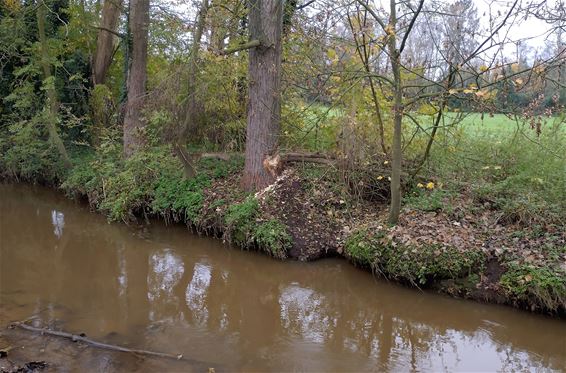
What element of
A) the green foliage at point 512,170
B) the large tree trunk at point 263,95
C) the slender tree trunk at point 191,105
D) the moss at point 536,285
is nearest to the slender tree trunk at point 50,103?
the slender tree trunk at point 191,105

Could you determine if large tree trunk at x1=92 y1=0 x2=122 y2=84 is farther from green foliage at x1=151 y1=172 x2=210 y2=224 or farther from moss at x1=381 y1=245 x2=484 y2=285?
moss at x1=381 y1=245 x2=484 y2=285

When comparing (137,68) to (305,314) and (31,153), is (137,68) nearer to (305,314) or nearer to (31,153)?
(31,153)

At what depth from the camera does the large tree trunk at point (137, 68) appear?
498 inches

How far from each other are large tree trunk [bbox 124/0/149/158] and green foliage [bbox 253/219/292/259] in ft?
16.9

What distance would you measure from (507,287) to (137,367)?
5.10 m

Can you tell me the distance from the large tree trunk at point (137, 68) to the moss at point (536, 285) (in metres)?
9.30

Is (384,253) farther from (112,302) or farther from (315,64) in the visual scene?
(315,64)

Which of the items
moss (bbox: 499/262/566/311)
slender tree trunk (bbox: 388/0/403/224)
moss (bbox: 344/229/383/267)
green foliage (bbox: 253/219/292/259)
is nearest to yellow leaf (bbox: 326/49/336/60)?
slender tree trunk (bbox: 388/0/403/224)

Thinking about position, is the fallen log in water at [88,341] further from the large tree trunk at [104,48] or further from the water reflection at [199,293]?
the large tree trunk at [104,48]

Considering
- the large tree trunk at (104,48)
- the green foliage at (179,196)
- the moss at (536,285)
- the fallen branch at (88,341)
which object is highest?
the large tree trunk at (104,48)

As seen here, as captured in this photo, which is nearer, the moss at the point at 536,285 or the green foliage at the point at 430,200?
the moss at the point at 536,285

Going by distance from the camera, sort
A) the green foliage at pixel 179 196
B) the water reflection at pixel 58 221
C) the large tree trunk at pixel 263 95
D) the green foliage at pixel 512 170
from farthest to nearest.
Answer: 1. the water reflection at pixel 58 221
2. the green foliage at pixel 179 196
3. the large tree trunk at pixel 263 95
4. the green foliage at pixel 512 170

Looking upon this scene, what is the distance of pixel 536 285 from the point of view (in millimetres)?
6727

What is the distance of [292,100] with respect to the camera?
11.3 m
